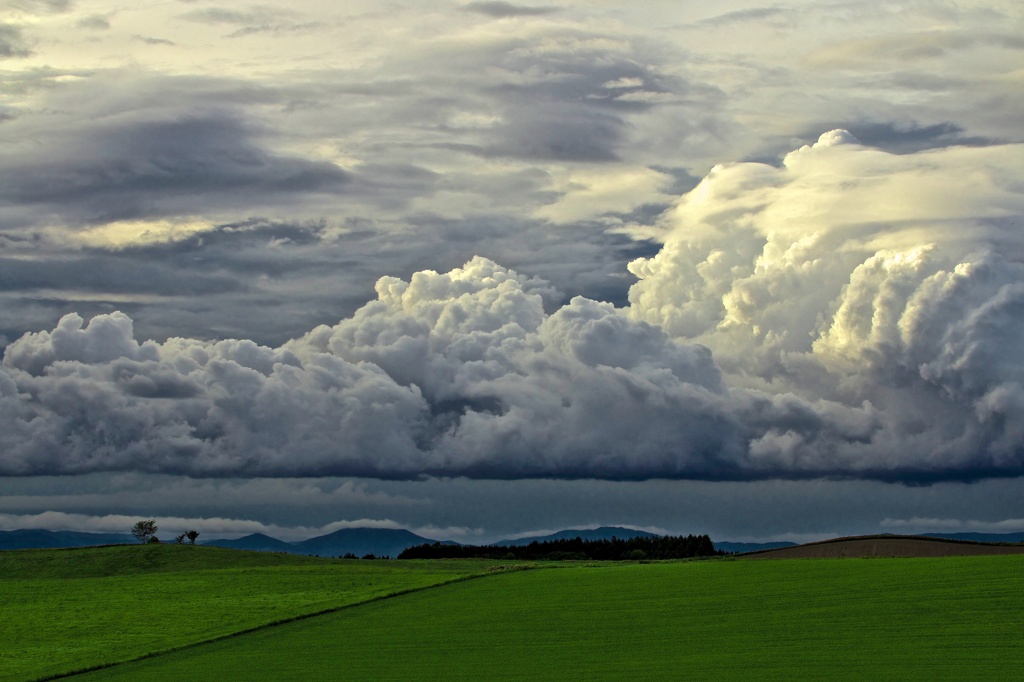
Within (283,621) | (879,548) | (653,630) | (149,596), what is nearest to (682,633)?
(653,630)

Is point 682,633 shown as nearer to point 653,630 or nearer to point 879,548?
point 653,630

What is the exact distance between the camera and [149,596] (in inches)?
4254

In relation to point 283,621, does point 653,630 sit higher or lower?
higher

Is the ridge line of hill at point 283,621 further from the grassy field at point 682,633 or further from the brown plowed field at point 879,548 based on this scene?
the brown plowed field at point 879,548

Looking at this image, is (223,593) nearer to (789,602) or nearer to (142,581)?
(142,581)

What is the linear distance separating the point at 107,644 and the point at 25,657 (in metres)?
5.12

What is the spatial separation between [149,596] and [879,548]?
249 feet

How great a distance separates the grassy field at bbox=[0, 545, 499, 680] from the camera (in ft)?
244

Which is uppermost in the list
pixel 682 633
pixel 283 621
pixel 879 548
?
pixel 879 548

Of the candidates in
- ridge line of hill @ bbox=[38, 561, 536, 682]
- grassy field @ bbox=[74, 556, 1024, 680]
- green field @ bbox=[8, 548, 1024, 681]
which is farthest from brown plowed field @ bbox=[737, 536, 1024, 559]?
ridge line of hill @ bbox=[38, 561, 536, 682]

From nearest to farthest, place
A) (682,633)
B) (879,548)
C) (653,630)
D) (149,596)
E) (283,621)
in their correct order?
(682,633)
(653,630)
(283,621)
(149,596)
(879,548)

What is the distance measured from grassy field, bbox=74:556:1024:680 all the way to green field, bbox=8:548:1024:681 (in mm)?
141

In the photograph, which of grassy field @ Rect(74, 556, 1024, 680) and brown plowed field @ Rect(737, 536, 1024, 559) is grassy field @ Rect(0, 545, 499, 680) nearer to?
grassy field @ Rect(74, 556, 1024, 680)

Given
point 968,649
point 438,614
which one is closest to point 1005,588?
point 968,649
